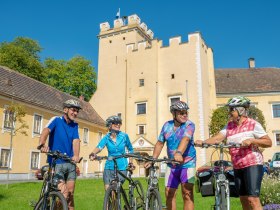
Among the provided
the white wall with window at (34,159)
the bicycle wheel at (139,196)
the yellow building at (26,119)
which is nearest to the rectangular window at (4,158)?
the yellow building at (26,119)

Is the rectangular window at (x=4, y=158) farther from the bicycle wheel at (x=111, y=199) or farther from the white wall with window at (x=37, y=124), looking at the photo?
the bicycle wheel at (x=111, y=199)

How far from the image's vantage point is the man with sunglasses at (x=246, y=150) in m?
4.70

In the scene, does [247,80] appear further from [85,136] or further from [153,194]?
[153,194]

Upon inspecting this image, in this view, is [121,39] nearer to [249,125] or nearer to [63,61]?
[63,61]

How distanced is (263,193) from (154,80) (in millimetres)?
28454

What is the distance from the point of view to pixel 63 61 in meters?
46.7

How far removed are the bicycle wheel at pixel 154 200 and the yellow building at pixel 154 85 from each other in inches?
1155

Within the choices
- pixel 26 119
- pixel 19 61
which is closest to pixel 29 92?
pixel 26 119

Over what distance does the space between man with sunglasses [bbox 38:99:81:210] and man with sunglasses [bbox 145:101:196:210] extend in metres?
1.56

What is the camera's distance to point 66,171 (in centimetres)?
569

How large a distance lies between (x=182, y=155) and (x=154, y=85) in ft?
105

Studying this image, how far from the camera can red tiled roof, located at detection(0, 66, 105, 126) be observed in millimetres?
25334

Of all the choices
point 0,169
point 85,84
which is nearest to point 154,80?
point 85,84

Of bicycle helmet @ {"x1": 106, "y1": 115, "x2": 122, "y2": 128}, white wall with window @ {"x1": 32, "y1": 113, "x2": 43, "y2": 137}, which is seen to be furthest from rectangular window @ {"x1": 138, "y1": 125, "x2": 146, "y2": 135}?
bicycle helmet @ {"x1": 106, "y1": 115, "x2": 122, "y2": 128}
